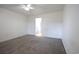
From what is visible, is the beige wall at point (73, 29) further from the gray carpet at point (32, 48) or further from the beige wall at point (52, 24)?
the beige wall at point (52, 24)

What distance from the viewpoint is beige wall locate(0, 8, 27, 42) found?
3.95 meters

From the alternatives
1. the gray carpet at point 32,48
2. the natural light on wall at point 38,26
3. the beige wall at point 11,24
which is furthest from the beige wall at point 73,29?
the beige wall at point 11,24

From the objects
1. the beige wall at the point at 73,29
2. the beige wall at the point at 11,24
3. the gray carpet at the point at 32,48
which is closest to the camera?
the beige wall at the point at 73,29

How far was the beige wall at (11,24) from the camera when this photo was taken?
3.95 metres

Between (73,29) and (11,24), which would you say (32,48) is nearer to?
(73,29)

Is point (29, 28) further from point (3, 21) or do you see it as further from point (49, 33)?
point (3, 21)

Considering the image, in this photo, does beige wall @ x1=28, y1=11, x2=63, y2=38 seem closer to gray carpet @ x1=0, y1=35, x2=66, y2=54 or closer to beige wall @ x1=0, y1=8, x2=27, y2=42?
beige wall @ x1=0, y1=8, x2=27, y2=42

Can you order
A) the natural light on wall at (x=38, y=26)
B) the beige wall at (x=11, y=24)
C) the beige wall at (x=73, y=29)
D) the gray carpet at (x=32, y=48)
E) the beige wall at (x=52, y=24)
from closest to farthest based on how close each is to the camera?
the beige wall at (x=73, y=29) < the gray carpet at (x=32, y=48) < the beige wall at (x=11, y=24) < the natural light on wall at (x=38, y=26) < the beige wall at (x=52, y=24)

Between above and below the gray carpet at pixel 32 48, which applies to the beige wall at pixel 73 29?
above

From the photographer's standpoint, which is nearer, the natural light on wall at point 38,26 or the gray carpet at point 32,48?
the gray carpet at point 32,48

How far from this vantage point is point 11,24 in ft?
15.0

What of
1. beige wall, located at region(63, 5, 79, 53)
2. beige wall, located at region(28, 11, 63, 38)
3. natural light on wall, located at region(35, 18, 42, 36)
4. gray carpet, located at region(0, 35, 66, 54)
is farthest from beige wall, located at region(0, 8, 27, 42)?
beige wall, located at region(63, 5, 79, 53)

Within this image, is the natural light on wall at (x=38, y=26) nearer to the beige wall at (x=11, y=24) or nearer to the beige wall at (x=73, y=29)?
the beige wall at (x=11, y=24)
